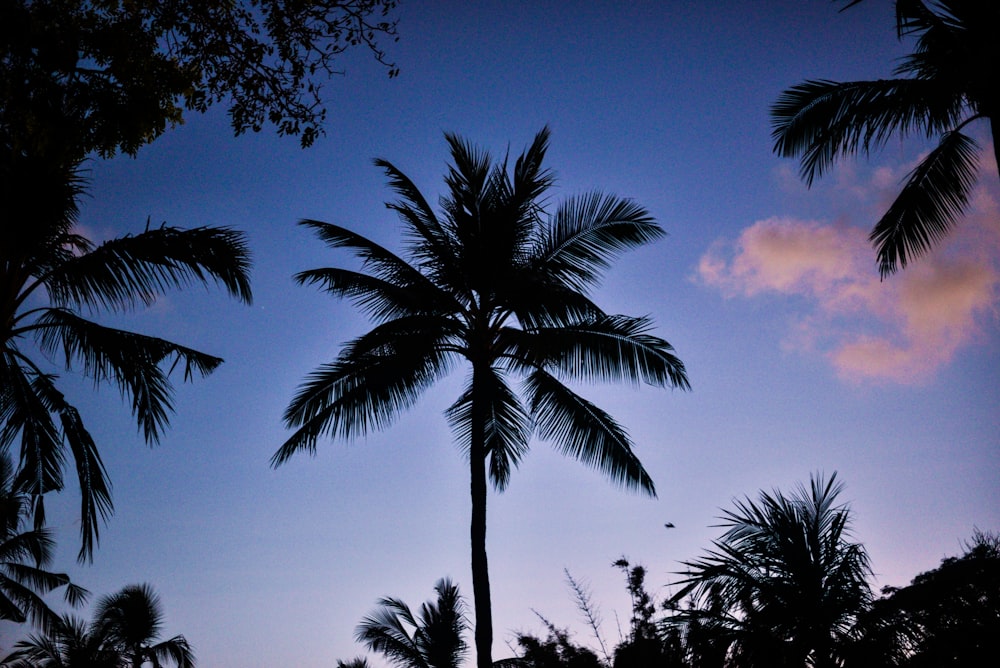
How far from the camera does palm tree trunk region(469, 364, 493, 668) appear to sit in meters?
12.1

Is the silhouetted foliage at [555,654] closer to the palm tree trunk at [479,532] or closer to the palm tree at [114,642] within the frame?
the palm tree trunk at [479,532]

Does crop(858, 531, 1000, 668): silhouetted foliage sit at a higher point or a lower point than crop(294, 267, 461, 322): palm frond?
lower

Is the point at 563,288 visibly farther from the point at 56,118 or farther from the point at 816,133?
the point at 56,118

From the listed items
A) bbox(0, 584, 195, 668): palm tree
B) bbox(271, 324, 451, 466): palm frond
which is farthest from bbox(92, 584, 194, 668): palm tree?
bbox(271, 324, 451, 466): palm frond

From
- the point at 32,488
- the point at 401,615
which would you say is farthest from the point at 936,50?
the point at 401,615

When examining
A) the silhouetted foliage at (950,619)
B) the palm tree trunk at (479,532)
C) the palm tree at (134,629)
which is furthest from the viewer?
the palm tree at (134,629)

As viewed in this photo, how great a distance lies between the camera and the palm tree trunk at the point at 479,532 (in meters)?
12.1

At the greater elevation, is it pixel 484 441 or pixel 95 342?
pixel 484 441

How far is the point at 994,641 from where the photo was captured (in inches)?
265

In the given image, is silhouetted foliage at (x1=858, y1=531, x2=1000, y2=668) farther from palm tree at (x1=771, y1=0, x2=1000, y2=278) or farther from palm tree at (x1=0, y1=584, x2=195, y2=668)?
palm tree at (x1=0, y1=584, x2=195, y2=668)

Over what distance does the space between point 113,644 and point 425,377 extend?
1707 cm

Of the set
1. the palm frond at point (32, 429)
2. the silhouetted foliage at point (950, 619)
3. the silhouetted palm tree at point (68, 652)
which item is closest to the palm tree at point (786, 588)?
the silhouetted foliage at point (950, 619)

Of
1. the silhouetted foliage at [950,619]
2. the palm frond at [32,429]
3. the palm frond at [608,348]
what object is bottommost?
the silhouetted foliage at [950,619]

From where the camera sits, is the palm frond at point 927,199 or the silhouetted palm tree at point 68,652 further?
the silhouetted palm tree at point 68,652
